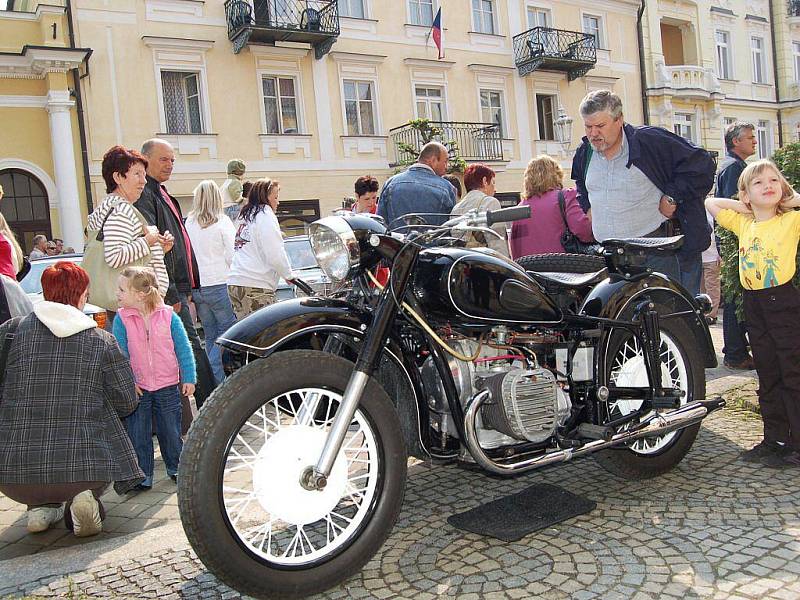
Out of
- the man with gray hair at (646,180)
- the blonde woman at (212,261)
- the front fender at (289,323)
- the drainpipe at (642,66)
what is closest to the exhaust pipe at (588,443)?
the front fender at (289,323)

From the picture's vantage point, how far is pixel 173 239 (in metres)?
5.03

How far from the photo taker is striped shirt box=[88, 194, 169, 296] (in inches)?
177

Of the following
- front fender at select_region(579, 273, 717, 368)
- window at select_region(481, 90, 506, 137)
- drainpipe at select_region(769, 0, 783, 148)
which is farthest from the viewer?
drainpipe at select_region(769, 0, 783, 148)

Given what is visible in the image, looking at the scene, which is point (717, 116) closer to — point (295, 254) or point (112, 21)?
point (112, 21)

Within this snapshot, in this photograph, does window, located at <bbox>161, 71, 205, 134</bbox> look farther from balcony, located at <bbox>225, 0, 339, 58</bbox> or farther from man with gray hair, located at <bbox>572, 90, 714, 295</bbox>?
man with gray hair, located at <bbox>572, 90, 714, 295</bbox>

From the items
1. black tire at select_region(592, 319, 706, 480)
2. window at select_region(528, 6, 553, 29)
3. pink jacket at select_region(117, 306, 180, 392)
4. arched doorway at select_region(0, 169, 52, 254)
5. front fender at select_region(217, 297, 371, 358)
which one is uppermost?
window at select_region(528, 6, 553, 29)

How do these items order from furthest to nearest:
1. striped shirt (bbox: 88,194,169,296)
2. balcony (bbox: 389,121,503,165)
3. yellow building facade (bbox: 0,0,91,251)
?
balcony (bbox: 389,121,503,165) < yellow building facade (bbox: 0,0,91,251) < striped shirt (bbox: 88,194,169,296)

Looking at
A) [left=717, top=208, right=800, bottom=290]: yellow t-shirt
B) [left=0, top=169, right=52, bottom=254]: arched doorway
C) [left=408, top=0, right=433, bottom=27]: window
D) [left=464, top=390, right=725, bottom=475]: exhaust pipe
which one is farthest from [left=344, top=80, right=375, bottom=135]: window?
[left=464, top=390, right=725, bottom=475]: exhaust pipe

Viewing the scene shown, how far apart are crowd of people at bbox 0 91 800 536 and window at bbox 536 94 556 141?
1978cm

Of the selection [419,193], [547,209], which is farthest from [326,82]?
[547,209]

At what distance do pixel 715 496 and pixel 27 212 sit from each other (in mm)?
16923

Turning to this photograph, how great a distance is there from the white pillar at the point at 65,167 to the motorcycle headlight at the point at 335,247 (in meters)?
15.4

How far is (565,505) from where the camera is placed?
132 inches

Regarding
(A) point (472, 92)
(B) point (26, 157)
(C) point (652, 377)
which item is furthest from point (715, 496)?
(A) point (472, 92)
